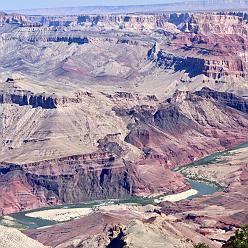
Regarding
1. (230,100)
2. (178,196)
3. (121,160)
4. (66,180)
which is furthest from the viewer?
(230,100)

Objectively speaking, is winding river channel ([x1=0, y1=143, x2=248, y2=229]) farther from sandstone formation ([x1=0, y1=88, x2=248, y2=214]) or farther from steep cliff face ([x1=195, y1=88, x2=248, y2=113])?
steep cliff face ([x1=195, y1=88, x2=248, y2=113])

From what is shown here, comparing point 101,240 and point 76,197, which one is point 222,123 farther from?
point 101,240

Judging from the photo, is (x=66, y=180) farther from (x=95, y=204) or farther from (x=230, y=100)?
(x=230, y=100)

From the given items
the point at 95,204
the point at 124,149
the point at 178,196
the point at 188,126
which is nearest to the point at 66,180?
the point at 95,204

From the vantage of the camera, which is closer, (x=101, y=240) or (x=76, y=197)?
(x=101, y=240)

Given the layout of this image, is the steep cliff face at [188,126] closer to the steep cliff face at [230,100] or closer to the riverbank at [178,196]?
the steep cliff face at [230,100]

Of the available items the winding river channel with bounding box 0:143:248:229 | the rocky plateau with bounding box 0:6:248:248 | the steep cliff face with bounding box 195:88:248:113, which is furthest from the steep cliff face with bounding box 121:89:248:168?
the winding river channel with bounding box 0:143:248:229

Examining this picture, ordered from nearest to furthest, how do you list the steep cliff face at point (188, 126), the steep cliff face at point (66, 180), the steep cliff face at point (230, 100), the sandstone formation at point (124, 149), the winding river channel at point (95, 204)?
the winding river channel at point (95, 204)
the steep cliff face at point (66, 180)
the sandstone formation at point (124, 149)
the steep cliff face at point (188, 126)
the steep cliff face at point (230, 100)

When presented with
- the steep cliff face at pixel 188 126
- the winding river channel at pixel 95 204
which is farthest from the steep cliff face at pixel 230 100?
the winding river channel at pixel 95 204

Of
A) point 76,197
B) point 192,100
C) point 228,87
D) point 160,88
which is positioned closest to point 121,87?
point 160,88

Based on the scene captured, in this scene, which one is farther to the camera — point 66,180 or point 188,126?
point 188,126

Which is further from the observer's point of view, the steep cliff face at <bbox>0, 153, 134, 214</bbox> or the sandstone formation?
the sandstone formation
